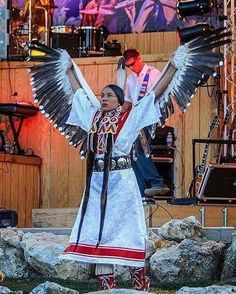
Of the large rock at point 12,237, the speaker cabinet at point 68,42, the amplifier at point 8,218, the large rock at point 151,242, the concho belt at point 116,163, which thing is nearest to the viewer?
the concho belt at point 116,163

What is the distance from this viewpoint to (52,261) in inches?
380

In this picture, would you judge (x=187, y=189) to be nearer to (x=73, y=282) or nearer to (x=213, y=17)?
(x=213, y=17)

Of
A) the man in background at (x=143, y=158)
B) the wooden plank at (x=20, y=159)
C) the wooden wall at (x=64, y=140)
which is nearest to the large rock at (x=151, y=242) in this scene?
the man in background at (x=143, y=158)

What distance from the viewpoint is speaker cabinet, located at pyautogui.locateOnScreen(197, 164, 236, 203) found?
11539 mm

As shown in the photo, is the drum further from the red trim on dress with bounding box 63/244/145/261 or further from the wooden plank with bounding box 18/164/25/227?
the red trim on dress with bounding box 63/244/145/261

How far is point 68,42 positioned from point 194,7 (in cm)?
196

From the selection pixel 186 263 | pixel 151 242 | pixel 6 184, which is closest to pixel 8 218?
pixel 6 184

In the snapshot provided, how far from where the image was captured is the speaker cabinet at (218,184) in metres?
11.5

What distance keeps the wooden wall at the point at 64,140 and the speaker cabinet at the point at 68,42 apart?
0.52 m

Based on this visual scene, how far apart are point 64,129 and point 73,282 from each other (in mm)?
1400

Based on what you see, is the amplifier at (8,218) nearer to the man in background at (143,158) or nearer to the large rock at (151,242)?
the man in background at (143,158)

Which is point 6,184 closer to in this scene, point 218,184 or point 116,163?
point 218,184

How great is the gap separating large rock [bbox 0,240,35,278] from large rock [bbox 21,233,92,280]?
0.12 m

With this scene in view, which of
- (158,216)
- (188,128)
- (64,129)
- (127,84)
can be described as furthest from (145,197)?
(64,129)
